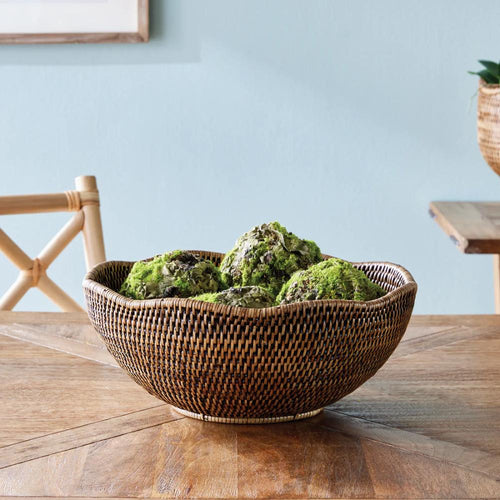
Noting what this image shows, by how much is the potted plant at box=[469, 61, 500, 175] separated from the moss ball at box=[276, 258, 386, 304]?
1.33 metres

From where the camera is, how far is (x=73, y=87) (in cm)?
219


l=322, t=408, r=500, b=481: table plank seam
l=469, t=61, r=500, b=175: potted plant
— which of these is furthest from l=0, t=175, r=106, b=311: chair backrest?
l=469, t=61, r=500, b=175: potted plant

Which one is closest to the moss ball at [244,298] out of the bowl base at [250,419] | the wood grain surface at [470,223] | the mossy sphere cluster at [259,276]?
the mossy sphere cluster at [259,276]

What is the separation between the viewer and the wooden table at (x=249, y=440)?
67 cm

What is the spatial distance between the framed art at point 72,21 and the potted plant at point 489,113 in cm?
91

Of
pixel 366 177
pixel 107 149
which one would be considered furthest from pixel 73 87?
pixel 366 177

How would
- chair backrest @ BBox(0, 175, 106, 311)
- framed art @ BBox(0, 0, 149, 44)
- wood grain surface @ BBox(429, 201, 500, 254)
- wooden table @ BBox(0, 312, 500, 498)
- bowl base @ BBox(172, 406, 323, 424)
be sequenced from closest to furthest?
wooden table @ BBox(0, 312, 500, 498), bowl base @ BBox(172, 406, 323, 424), chair backrest @ BBox(0, 175, 106, 311), wood grain surface @ BBox(429, 201, 500, 254), framed art @ BBox(0, 0, 149, 44)

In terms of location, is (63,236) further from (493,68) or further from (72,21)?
(493,68)

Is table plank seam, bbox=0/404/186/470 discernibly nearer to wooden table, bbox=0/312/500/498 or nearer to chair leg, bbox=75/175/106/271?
wooden table, bbox=0/312/500/498

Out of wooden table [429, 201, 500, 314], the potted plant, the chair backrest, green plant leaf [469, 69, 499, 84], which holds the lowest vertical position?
wooden table [429, 201, 500, 314]

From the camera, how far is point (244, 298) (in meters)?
0.73

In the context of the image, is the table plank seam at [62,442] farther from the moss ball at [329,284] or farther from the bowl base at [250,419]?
the moss ball at [329,284]

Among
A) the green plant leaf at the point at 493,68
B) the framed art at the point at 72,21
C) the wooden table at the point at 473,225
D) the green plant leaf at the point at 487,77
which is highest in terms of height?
the framed art at the point at 72,21

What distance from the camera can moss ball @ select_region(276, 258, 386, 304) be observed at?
2.47 ft
